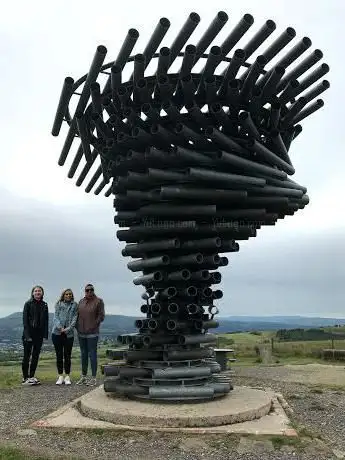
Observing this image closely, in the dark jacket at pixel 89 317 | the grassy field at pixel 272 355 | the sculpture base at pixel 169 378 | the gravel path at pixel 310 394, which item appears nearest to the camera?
the gravel path at pixel 310 394

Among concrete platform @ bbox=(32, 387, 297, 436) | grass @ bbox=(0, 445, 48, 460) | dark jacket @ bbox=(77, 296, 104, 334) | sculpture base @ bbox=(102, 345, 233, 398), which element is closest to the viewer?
grass @ bbox=(0, 445, 48, 460)

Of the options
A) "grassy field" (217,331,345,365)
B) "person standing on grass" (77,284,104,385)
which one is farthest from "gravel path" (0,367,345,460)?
"grassy field" (217,331,345,365)

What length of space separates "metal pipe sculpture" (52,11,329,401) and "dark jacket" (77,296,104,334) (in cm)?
226

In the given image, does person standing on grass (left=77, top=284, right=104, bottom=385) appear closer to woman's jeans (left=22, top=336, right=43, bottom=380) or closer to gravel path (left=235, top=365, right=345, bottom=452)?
woman's jeans (left=22, top=336, right=43, bottom=380)

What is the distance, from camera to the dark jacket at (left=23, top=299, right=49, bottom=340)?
13203 millimetres

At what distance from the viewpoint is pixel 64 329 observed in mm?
13180

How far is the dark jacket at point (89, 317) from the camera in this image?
13188 millimetres

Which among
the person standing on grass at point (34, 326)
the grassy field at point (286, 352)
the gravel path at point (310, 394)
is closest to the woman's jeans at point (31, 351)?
the person standing on grass at point (34, 326)

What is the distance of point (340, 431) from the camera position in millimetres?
8844

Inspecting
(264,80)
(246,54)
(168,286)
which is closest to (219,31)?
(246,54)

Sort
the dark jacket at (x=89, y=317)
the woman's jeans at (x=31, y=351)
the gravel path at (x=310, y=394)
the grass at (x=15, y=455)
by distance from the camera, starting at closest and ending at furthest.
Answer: the grass at (x=15, y=455), the gravel path at (x=310, y=394), the dark jacket at (x=89, y=317), the woman's jeans at (x=31, y=351)

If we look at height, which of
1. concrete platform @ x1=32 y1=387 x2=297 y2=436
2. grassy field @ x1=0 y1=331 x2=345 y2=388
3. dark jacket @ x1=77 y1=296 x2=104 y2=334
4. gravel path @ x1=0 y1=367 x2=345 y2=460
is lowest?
gravel path @ x1=0 y1=367 x2=345 y2=460

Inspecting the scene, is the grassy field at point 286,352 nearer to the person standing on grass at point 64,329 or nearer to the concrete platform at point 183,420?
the person standing on grass at point 64,329

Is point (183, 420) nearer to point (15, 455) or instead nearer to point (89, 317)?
point (15, 455)
